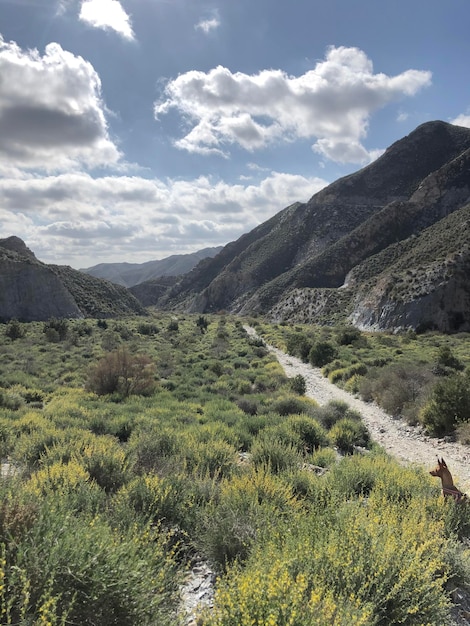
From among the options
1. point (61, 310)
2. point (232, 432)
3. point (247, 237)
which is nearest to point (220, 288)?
point (247, 237)

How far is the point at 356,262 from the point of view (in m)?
80.2

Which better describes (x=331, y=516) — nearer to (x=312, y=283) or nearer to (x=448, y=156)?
(x=312, y=283)

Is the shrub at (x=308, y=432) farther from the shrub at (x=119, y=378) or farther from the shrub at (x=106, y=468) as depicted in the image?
the shrub at (x=119, y=378)

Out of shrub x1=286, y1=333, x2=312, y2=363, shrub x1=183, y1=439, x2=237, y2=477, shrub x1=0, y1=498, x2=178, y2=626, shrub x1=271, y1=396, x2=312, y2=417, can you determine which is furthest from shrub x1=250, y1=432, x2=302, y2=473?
shrub x1=286, y1=333, x2=312, y2=363

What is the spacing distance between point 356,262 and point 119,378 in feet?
238

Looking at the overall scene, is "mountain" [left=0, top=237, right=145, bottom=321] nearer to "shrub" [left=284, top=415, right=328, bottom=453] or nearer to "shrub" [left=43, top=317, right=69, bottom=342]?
"shrub" [left=43, top=317, right=69, bottom=342]

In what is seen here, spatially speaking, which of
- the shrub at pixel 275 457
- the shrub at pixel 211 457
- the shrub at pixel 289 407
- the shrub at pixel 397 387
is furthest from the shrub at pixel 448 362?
the shrub at pixel 211 457

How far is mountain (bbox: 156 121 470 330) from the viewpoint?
44062 mm

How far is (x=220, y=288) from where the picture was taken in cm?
11506

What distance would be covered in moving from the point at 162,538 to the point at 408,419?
1130cm

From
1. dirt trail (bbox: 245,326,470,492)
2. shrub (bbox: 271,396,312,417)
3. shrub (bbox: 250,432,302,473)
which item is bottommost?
dirt trail (bbox: 245,326,470,492)

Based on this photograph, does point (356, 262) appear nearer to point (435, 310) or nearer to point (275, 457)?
point (435, 310)

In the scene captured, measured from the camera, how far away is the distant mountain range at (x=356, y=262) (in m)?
44.8

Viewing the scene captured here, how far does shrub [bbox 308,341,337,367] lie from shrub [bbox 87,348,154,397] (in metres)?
13.6
